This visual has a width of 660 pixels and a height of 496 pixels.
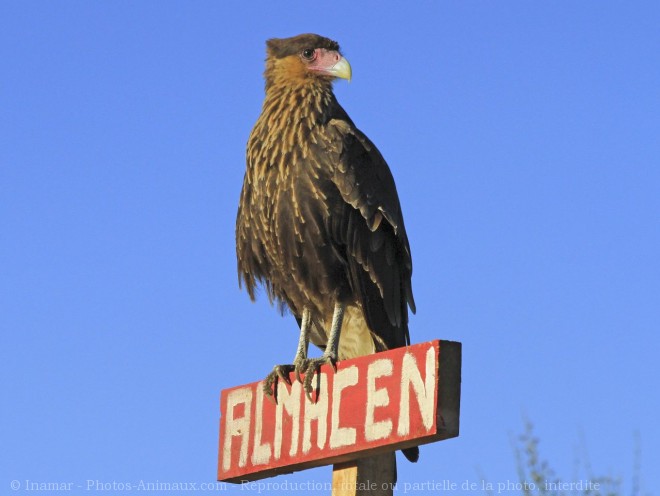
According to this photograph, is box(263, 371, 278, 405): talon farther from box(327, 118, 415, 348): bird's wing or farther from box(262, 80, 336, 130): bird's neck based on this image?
box(262, 80, 336, 130): bird's neck

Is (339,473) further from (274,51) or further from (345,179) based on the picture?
(274,51)

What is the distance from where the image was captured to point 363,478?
3854mm

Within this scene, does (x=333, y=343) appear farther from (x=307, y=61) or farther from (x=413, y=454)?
(x=307, y=61)

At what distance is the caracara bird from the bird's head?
12.9 inches

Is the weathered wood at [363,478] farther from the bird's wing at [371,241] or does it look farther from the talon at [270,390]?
the bird's wing at [371,241]

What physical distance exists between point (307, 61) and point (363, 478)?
334cm

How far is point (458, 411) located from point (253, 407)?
3.55 ft

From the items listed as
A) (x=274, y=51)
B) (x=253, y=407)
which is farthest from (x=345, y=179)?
(x=253, y=407)

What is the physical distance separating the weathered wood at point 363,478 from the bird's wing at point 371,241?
5.82 feet

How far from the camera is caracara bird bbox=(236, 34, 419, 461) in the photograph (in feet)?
18.7

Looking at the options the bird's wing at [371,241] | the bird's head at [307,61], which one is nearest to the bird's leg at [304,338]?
the bird's wing at [371,241]

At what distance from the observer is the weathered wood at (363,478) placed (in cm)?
383

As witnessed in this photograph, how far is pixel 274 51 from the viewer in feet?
22.2

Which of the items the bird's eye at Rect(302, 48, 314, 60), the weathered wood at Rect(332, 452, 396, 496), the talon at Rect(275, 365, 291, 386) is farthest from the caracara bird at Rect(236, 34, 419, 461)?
the weathered wood at Rect(332, 452, 396, 496)
